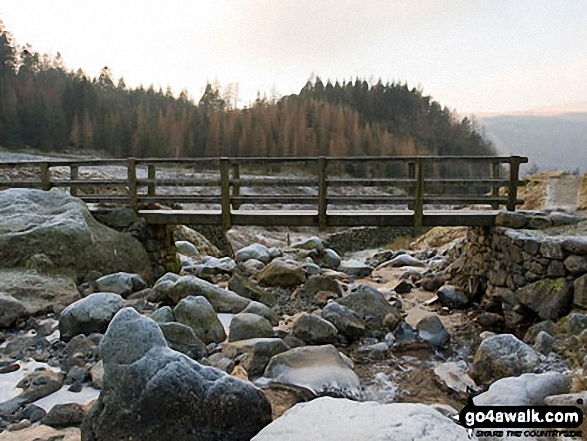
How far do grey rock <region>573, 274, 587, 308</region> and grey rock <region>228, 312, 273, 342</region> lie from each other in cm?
372

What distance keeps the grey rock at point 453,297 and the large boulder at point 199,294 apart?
3.44 m

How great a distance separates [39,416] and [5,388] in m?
0.76

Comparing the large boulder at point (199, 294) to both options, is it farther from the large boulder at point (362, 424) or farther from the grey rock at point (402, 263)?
the grey rock at point (402, 263)

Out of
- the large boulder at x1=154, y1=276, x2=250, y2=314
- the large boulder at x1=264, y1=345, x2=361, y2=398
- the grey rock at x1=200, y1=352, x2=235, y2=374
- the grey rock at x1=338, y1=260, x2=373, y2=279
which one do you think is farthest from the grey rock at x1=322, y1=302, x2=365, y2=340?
the grey rock at x1=338, y1=260, x2=373, y2=279

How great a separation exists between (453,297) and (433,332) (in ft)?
6.49

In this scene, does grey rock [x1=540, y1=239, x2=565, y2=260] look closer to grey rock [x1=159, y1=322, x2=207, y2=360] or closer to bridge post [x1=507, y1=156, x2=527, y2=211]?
→ bridge post [x1=507, y1=156, x2=527, y2=211]

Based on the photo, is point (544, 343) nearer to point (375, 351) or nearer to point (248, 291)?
point (375, 351)

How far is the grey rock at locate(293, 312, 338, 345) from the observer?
561 cm

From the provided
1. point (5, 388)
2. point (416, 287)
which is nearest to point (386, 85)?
point (416, 287)

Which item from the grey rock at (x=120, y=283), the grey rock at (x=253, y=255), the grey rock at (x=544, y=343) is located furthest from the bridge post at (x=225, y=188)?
the grey rock at (x=544, y=343)

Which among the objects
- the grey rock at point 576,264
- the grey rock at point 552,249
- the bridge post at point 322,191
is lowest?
the grey rock at point 576,264

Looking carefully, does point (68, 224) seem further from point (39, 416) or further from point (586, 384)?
point (586, 384)

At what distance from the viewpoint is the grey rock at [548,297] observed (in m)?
5.79

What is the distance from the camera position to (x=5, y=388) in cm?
408
